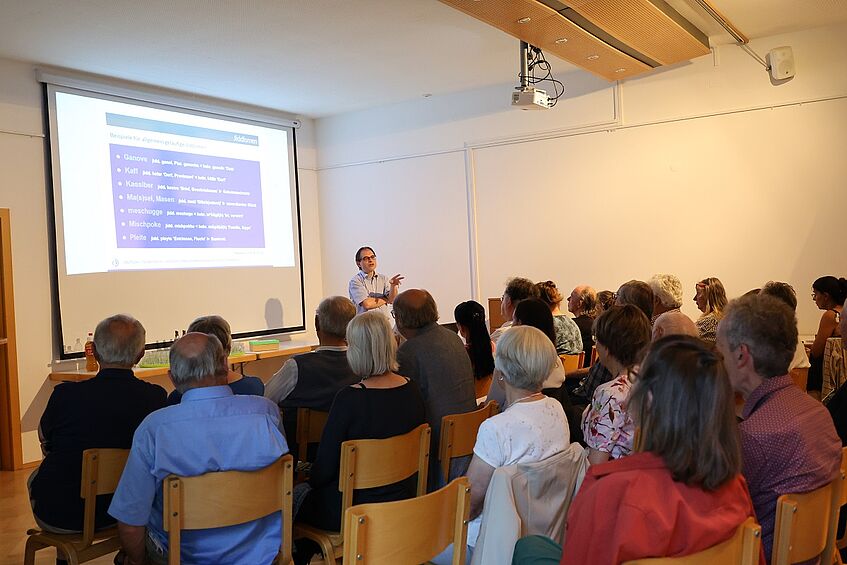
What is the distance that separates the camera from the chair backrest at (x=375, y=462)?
8.21 ft

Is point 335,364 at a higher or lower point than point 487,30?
lower

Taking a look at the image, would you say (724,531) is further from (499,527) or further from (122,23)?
(122,23)

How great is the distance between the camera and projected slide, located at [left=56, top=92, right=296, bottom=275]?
21.7ft

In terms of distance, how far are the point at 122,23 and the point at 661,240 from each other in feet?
16.4

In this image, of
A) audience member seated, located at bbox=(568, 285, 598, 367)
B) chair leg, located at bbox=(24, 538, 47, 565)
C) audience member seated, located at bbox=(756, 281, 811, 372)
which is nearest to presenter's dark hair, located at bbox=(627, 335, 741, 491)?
chair leg, located at bbox=(24, 538, 47, 565)

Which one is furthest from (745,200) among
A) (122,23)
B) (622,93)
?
(122,23)

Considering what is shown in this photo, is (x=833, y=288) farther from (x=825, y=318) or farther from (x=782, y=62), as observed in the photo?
(x=782, y=62)

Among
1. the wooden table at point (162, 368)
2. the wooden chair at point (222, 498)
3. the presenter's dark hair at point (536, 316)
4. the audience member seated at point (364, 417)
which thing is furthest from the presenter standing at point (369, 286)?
the wooden chair at point (222, 498)

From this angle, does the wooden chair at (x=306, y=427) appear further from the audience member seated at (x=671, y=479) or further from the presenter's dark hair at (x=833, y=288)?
the presenter's dark hair at (x=833, y=288)

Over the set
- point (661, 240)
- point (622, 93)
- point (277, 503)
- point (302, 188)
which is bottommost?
point (277, 503)

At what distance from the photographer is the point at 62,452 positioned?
9.20 feet

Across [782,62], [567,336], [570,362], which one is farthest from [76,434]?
[782,62]

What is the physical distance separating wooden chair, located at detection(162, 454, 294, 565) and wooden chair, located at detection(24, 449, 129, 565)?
52cm

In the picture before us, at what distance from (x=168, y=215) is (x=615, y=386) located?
5783 mm
